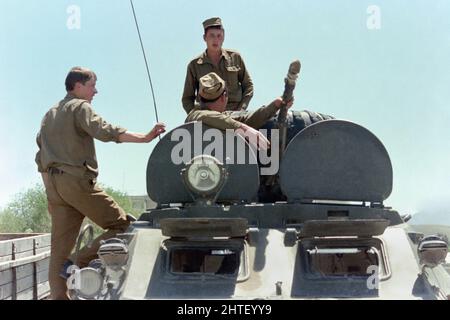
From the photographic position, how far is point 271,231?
6.56m

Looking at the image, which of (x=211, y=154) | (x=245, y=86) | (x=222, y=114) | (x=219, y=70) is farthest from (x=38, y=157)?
(x=245, y=86)

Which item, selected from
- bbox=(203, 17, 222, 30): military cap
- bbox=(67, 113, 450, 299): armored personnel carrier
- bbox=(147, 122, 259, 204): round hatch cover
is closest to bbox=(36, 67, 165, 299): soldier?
bbox=(147, 122, 259, 204): round hatch cover

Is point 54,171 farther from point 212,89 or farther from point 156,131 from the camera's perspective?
point 212,89

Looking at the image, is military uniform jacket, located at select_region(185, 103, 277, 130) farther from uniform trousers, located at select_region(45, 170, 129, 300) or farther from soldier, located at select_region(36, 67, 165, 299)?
uniform trousers, located at select_region(45, 170, 129, 300)

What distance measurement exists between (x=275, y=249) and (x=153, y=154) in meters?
1.66

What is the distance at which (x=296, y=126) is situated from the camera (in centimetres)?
824

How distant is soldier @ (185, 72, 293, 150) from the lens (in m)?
7.15

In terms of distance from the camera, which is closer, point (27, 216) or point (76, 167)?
point (76, 167)

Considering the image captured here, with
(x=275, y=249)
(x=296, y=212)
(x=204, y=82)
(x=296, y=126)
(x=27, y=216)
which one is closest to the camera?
(x=275, y=249)

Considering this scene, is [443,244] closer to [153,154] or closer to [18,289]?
[153,154]

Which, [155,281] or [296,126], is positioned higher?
[296,126]

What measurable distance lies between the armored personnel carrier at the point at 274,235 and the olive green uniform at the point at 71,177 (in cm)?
58

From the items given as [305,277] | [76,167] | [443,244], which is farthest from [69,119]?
[443,244]

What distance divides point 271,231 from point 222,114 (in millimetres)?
1335
